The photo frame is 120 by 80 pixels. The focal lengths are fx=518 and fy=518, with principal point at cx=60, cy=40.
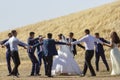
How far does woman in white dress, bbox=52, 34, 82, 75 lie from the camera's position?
24.1 m

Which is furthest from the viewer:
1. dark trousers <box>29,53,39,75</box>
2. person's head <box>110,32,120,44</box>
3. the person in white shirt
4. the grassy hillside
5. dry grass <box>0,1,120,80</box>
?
the grassy hillside

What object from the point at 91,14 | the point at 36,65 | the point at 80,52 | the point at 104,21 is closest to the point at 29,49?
the point at 36,65

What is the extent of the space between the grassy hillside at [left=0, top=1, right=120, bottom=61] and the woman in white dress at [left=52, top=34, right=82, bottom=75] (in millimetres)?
25437

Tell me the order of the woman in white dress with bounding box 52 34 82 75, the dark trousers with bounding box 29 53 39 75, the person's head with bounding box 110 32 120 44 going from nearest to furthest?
the person's head with bounding box 110 32 120 44
the dark trousers with bounding box 29 53 39 75
the woman in white dress with bounding box 52 34 82 75

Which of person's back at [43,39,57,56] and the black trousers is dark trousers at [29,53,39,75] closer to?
the black trousers

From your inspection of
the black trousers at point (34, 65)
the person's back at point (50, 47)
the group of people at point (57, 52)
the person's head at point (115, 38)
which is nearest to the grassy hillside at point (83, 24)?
the group of people at point (57, 52)

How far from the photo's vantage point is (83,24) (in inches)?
2338

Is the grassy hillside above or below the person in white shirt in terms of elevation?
above

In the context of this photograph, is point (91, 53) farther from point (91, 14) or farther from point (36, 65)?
point (91, 14)

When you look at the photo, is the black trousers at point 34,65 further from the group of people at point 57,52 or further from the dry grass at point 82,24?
the dry grass at point 82,24

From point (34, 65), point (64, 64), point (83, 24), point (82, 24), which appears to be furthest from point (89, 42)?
point (82, 24)

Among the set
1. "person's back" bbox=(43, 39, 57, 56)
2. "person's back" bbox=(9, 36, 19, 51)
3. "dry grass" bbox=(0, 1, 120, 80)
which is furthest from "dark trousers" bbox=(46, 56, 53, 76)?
"dry grass" bbox=(0, 1, 120, 80)

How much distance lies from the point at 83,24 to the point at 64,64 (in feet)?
116

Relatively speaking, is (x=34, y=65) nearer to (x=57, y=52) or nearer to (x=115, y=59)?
(x=57, y=52)
